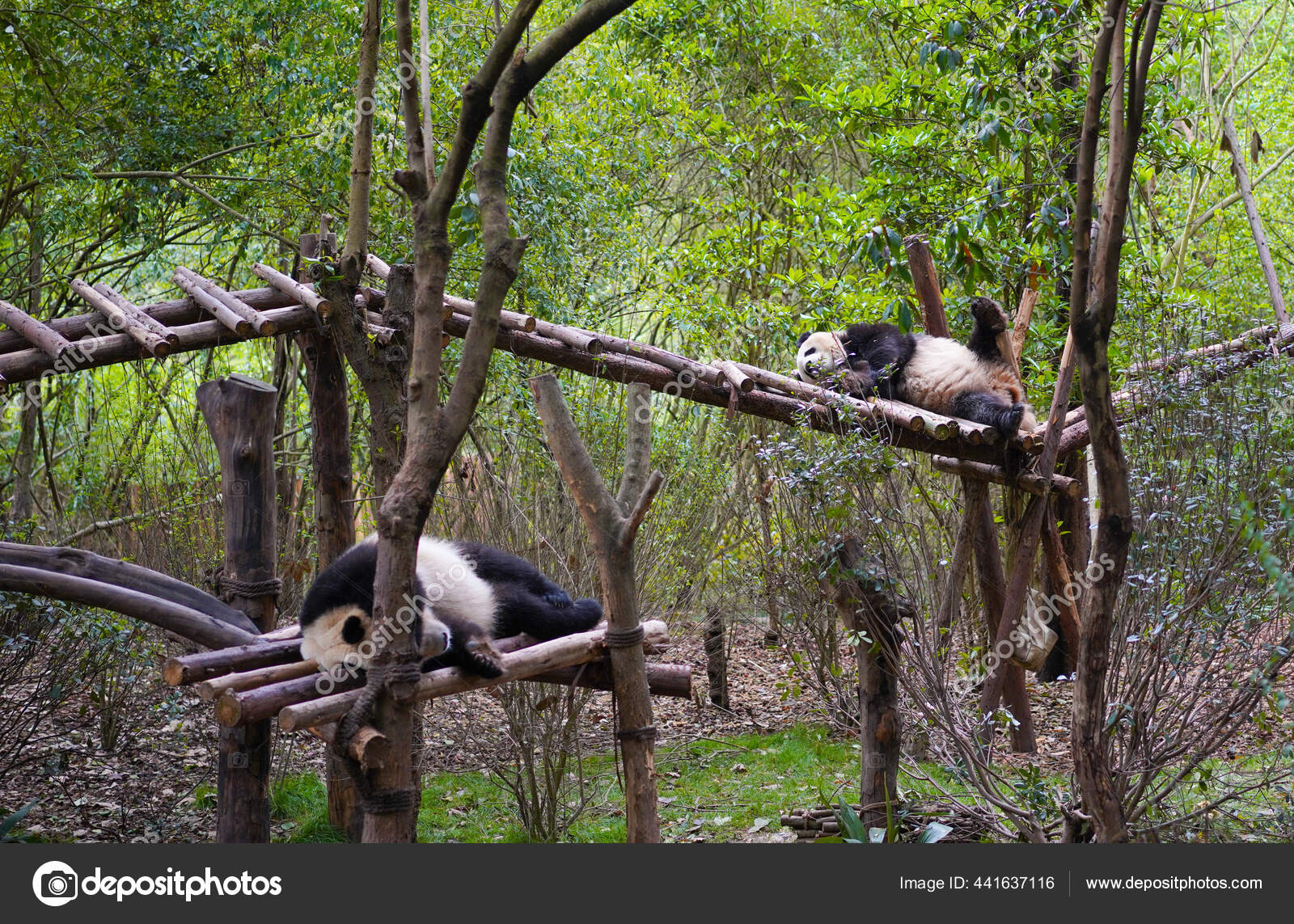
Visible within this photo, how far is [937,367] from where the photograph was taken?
592 cm

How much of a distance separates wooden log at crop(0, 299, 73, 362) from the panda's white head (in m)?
3.77

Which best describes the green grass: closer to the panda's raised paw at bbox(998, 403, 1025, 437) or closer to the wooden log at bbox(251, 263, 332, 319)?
the panda's raised paw at bbox(998, 403, 1025, 437)

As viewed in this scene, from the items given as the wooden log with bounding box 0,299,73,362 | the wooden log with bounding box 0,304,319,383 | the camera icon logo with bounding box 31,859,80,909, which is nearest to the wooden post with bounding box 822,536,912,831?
the wooden log with bounding box 0,304,319,383

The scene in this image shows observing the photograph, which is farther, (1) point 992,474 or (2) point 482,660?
(1) point 992,474

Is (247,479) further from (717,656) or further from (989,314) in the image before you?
(717,656)

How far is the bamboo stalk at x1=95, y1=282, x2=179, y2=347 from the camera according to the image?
4.17 m

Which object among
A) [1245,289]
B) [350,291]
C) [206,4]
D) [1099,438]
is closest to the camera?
[1099,438]

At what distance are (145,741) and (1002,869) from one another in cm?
548

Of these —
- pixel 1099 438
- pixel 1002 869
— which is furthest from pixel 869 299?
pixel 1002 869

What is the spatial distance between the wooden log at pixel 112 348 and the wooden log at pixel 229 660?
4.47 feet

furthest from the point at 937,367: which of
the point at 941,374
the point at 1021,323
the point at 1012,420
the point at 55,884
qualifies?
the point at 55,884

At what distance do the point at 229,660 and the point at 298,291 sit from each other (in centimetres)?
179

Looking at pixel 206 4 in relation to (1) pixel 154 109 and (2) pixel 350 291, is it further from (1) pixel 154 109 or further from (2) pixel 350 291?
(2) pixel 350 291

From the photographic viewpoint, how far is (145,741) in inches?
255
